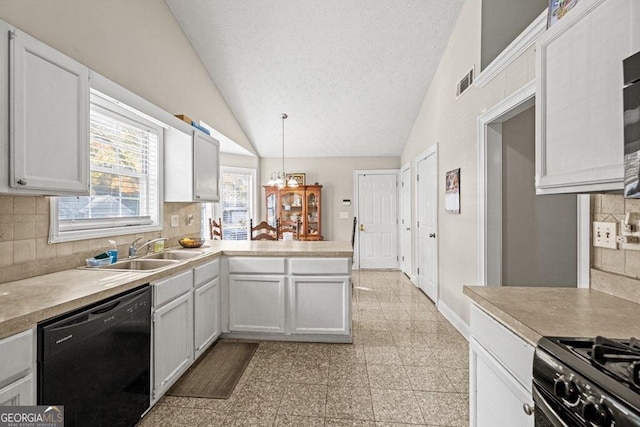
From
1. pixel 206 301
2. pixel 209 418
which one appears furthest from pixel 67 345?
pixel 206 301

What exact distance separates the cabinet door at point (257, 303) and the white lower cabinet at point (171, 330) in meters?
0.59

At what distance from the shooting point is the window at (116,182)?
6.93 feet

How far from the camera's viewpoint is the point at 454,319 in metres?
3.35

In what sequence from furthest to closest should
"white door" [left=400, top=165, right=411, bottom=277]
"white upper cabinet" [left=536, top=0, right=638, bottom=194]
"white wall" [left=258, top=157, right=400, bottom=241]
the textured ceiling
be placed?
1. "white wall" [left=258, top=157, right=400, bottom=241]
2. "white door" [left=400, top=165, right=411, bottom=277]
3. the textured ceiling
4. "white upper cabinet" [left=536, top=0, right=638, bottom=194]

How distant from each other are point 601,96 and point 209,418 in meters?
2.48

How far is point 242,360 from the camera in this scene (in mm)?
2645

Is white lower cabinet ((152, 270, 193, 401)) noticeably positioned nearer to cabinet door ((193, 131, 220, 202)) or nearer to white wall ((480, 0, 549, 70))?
cabinet door ((193, 131, 220, 202))

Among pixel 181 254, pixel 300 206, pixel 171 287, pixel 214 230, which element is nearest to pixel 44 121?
pixel 171 287

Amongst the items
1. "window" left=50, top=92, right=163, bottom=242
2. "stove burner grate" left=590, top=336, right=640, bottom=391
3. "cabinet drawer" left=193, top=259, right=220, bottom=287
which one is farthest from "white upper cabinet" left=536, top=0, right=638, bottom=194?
"window" left=50, top=92, right=163, bottom=242

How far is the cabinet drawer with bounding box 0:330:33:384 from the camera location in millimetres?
1074

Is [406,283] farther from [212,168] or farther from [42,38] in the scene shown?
[42,38]

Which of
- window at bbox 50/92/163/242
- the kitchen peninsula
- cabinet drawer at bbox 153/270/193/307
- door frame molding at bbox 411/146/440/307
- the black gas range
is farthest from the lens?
door frame molding at bbox 411/146/440/307

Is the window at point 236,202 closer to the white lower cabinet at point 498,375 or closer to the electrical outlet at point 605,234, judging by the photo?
the white lower cabinet at point 498,375

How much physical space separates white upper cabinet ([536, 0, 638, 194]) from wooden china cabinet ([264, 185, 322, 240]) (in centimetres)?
514
